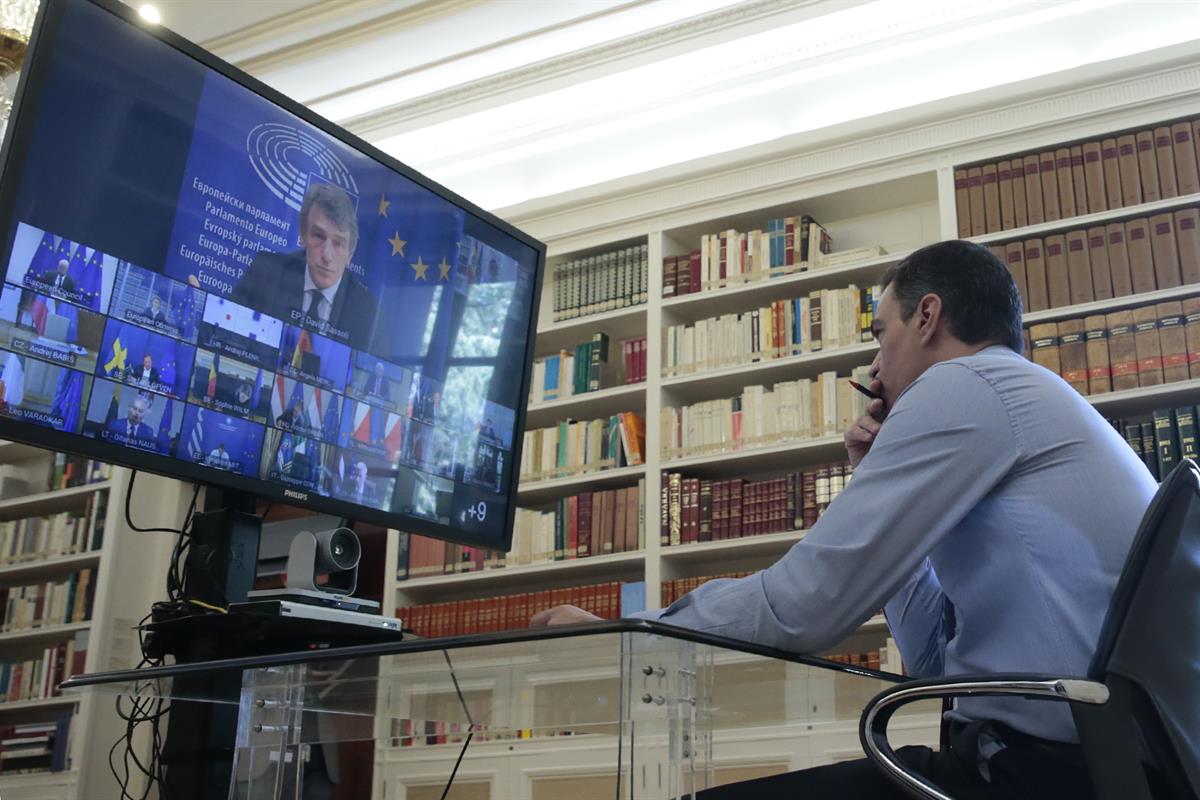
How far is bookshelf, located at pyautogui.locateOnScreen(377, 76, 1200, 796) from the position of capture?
A: 13.1 ft

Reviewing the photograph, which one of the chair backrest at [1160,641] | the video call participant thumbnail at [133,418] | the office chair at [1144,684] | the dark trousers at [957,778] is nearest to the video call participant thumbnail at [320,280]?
the video call participant thumbnail at [133,418]

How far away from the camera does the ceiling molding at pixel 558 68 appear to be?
4.42 m

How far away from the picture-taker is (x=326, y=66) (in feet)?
16.5

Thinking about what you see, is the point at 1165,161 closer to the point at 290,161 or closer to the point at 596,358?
the point at 596,358

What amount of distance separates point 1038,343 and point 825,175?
1.04 m

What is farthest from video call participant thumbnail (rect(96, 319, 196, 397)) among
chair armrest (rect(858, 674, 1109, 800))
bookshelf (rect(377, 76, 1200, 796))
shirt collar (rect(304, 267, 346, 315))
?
bookshelf (rect(377, 76, 1200, 796))

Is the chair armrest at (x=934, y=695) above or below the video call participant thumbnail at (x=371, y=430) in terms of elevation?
below

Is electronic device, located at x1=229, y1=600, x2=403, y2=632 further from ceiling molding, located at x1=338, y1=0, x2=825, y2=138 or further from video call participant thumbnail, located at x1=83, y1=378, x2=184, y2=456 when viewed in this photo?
ceiling molding, located at x1=338, y1=0, x2=825, y2=138

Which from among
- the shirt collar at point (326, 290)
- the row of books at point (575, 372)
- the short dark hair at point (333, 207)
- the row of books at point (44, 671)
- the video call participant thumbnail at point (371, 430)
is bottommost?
the row of books at point (44, 671)

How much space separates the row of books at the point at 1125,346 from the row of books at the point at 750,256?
2.58 feet

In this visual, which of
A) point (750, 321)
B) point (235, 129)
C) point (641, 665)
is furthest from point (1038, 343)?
point (641, 665)

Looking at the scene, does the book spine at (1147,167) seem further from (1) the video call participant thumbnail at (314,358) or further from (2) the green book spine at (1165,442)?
(1) the video call participant thumbnail at (314,358)

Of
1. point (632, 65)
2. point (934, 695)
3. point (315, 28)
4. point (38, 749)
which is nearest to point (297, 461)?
point (934, 695)

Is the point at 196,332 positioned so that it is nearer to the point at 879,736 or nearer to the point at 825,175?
the point at 879,736
